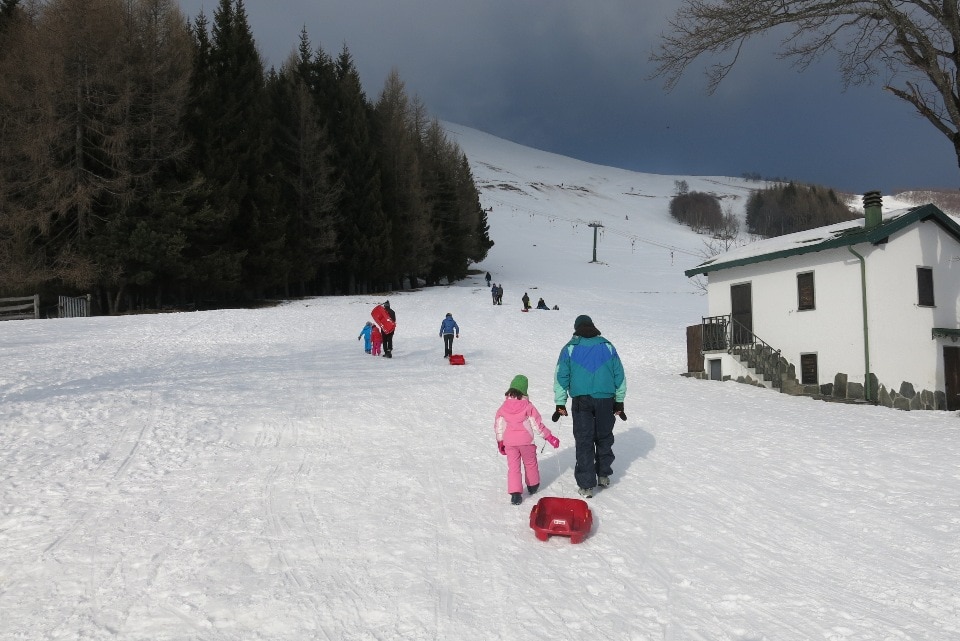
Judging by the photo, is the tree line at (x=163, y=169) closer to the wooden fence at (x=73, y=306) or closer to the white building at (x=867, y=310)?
the wooden fence at (x=73, y=306)

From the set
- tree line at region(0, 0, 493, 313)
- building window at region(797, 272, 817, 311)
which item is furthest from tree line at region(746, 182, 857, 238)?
building window at region(797, 272, 817, 311)

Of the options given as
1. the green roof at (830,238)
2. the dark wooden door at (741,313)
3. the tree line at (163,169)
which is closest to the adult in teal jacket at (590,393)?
the green roof at (830,238)

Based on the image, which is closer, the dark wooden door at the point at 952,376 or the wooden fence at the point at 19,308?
the dark wooden door at the point at 952,376

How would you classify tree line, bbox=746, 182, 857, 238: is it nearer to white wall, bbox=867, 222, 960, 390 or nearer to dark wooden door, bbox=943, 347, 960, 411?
white wall, bbox=867, 222, 960, 390

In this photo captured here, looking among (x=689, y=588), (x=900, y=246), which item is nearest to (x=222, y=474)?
(x=689, y=588)

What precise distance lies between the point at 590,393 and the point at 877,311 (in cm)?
1306

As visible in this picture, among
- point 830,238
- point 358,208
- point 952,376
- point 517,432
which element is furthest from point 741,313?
point 358,208

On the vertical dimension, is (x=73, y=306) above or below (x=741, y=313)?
above

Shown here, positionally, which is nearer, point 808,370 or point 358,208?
point 808,370

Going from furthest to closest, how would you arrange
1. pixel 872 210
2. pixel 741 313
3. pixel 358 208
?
pixel 358 208, pixel 741 313, pixel 872 210

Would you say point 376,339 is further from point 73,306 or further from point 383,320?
point 73,306

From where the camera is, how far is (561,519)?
5.17 meters

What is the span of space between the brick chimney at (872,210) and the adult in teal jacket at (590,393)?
13982mm

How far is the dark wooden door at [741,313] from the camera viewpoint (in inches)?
735
